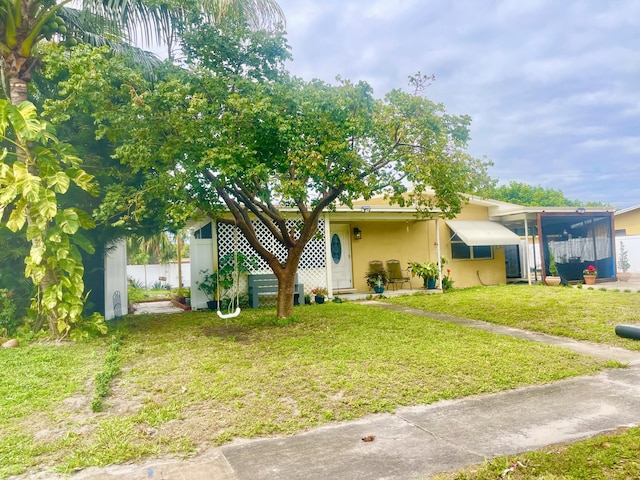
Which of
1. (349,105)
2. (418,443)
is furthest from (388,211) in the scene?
(418,443)

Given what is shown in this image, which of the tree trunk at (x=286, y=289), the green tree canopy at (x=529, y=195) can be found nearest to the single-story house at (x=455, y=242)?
the tree trunk at (x=286, y=289)

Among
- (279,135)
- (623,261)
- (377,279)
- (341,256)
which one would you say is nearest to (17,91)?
(279,135)

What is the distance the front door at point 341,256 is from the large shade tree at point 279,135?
6.55m

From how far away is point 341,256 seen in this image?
15219 mm

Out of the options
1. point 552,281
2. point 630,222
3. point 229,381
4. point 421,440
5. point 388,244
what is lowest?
point 421,440

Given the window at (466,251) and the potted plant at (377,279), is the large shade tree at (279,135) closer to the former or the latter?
the potted plant at (377,279)

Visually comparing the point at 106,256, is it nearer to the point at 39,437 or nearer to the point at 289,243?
the point at 289,243

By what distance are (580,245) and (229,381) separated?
16.7m

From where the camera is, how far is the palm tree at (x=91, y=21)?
7.11m

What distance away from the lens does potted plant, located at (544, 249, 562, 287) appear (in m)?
15.6

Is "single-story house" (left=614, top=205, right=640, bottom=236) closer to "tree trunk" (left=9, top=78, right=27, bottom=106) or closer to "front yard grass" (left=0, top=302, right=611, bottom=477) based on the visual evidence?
"front yard grass" (left=0, top=302, right=611, bottom=477)

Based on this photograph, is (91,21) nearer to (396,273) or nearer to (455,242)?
(396,273)

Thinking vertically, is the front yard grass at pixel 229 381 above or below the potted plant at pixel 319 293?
below

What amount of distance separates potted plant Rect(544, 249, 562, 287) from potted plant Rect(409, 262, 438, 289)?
13.7 ft
